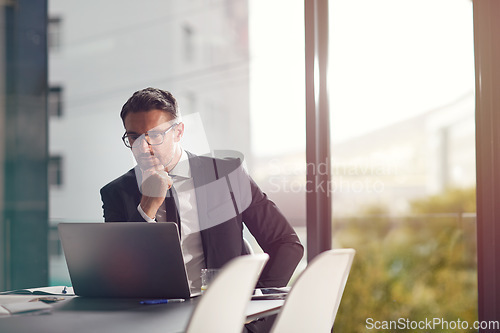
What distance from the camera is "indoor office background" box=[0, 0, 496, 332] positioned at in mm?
3338

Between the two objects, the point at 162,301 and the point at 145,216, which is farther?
the point at 145,216

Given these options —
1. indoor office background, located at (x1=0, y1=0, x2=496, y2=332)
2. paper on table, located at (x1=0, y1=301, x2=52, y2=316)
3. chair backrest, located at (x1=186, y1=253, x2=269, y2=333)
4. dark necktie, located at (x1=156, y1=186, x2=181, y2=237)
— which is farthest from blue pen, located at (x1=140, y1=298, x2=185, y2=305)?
indoor office background, located at (x1=0, y1=0, x2=496, y2=332)

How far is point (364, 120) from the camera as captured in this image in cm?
345

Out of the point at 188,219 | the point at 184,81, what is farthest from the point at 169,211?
the point at 184,81

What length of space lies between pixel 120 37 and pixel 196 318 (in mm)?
2829

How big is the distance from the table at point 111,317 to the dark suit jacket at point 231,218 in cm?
66

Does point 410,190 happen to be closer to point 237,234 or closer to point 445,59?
point 445,59

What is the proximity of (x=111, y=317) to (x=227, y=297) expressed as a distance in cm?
46

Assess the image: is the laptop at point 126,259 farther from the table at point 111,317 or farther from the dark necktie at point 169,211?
the dark necktie at point 169,211

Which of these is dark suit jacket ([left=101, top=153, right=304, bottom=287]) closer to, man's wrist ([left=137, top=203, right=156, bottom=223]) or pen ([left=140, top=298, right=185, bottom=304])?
man's wrist ([left=137, top=203, right=156, bottom=223])

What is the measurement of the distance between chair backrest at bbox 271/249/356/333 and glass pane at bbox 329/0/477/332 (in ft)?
5.21

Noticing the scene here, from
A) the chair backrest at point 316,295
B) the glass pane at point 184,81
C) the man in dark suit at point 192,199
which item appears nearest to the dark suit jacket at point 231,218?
the man in dark suit at point 192,199

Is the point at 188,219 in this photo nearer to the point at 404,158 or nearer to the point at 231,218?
the point at 231,218

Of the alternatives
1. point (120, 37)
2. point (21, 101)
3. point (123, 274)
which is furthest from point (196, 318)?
point (21, 101)
